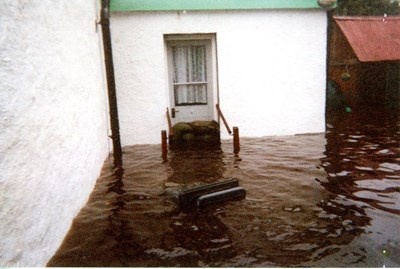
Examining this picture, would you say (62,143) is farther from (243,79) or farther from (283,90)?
(283,90)

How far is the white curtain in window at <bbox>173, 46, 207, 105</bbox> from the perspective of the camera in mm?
7469

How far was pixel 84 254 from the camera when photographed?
2777 millimetres

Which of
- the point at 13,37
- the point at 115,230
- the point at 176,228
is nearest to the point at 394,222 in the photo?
the point at 176,228

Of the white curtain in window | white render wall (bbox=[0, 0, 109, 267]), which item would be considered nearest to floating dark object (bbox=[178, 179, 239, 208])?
white render wall (bbox=[0, 0, 109, 267])

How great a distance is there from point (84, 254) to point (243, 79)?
545 centimetres

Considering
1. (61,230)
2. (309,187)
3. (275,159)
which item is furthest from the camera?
(275,159)

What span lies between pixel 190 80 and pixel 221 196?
429 cm

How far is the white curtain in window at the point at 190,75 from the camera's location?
294 inches

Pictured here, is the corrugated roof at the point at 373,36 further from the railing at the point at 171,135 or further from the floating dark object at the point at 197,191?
the floating dark object at the point at 197,191

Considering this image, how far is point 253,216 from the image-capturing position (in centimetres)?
351

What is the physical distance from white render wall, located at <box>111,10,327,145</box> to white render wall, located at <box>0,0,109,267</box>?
244 cm

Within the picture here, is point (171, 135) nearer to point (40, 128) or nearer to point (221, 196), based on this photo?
point (221, 196)

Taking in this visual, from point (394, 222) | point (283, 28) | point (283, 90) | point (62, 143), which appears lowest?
point (394, 222)

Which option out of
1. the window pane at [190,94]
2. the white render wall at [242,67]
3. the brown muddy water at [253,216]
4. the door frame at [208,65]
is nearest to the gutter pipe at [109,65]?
the brown muddy water at [253,216]
